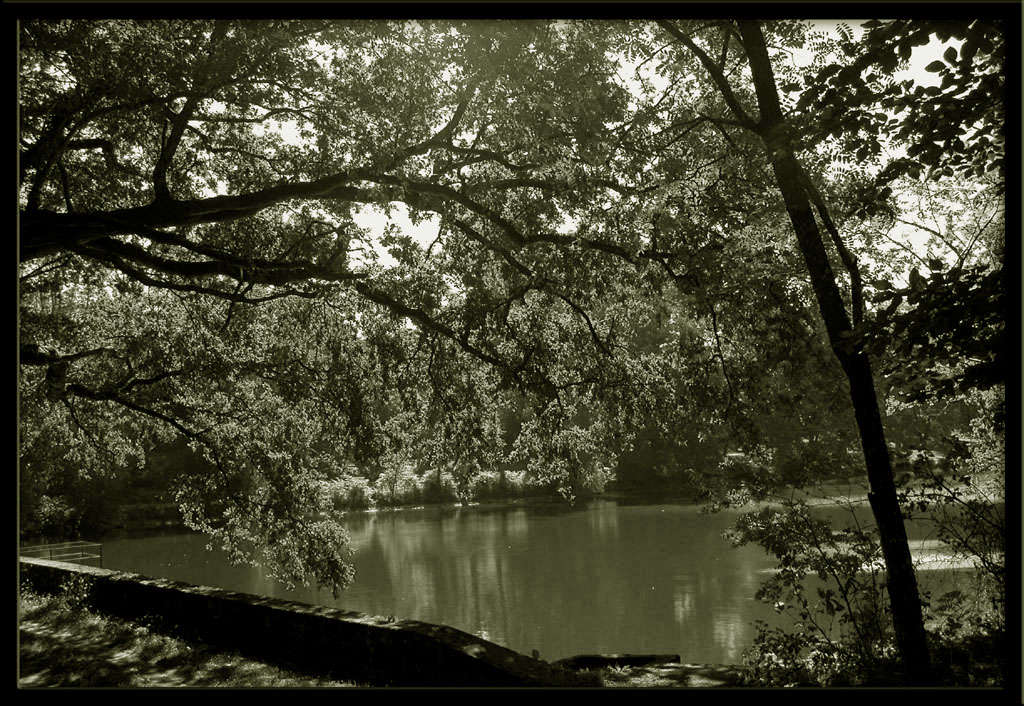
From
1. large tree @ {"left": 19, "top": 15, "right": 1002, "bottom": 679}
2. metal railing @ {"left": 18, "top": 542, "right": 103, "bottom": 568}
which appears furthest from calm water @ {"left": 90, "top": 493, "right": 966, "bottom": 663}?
large tree @ {"left": 19, "top": 15, "right": 1002, "bottom": 679}

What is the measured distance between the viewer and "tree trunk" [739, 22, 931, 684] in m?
3.61

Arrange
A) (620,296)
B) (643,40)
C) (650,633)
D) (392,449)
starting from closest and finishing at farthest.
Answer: (643,40)
(620,296)
(392,449)
(650,633)

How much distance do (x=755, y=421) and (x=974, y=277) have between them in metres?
2.39

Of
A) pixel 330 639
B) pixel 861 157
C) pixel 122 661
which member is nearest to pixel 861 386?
pixel 861 157

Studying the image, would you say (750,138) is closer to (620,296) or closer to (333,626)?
(620,296)

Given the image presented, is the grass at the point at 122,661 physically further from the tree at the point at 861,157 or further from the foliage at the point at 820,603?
the tree at the point at 861,157

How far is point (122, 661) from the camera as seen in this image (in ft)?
15.5

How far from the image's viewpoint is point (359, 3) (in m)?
3.02

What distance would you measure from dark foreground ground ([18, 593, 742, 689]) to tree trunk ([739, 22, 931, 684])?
3.02ft

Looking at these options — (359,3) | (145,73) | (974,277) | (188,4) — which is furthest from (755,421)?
(145,73)

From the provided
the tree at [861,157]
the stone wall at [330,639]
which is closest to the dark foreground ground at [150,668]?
the stone wall at [330,639]

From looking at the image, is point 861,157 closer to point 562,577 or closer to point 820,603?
point 820,603

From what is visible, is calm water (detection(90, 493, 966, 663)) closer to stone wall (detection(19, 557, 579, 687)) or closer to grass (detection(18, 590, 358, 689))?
stone wall (detection(19, 557, 579, 687))

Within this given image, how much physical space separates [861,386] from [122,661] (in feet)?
16.0
